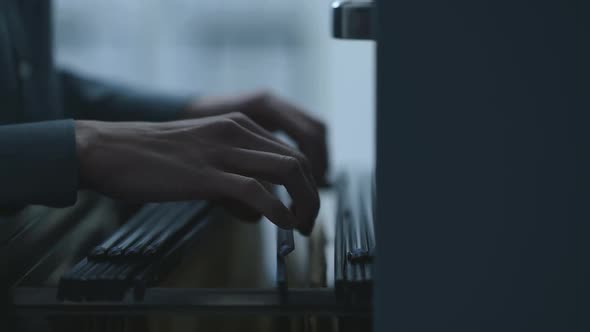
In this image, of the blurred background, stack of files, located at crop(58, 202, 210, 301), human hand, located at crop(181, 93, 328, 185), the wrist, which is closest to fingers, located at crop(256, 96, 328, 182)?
human hand, located at crop(181, 93, 328, 185)

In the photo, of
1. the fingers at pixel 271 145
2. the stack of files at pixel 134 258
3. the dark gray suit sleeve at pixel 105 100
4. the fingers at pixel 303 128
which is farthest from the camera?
the dark gray suit sleeve at pixel 105 100

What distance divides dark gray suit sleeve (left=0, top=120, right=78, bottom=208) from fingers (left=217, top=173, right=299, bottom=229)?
0.10 meters

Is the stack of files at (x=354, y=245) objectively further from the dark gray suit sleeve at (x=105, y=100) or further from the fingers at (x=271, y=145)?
the dark gray suit sleeve at (x=105, y=100)

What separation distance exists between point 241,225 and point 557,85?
432 millimetres

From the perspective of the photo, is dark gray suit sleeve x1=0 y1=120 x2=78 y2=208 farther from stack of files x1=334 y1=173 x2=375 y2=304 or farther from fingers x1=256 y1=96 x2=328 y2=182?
fingers x1=256 y1=96 x2=328 y2=182

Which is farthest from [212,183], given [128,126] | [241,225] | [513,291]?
[241,225]

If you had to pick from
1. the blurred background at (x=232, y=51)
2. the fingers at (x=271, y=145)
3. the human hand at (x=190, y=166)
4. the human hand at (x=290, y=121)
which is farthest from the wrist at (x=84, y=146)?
the blurred background at (x=232, y=51)

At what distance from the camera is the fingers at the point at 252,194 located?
0.45 metres

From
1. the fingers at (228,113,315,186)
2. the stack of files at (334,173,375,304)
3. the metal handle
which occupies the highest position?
the metal handle

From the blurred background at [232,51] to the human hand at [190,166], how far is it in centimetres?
179

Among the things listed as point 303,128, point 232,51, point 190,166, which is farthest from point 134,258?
point 232,51

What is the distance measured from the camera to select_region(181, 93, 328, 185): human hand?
749 millimetres

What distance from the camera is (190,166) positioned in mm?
464

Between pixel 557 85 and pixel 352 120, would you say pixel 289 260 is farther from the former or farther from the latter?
pixel 352 120
